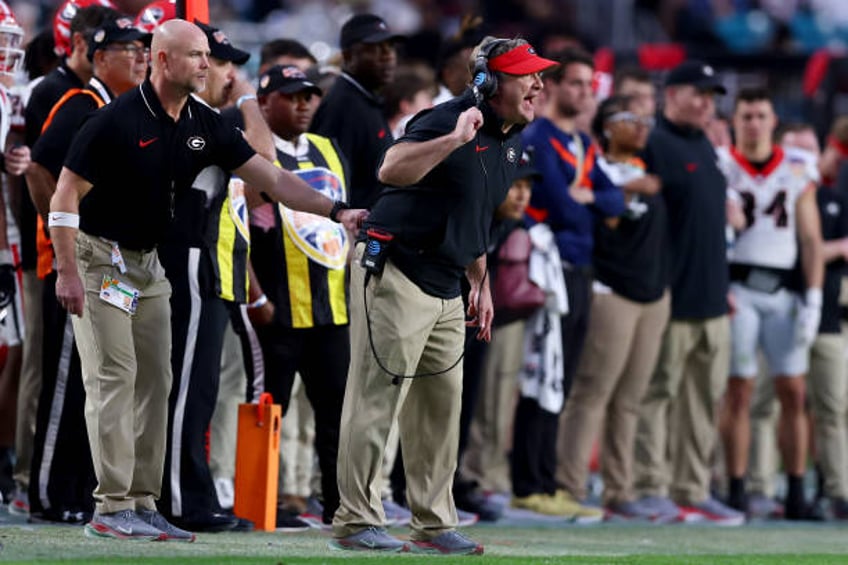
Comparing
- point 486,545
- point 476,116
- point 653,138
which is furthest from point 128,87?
point 653,138

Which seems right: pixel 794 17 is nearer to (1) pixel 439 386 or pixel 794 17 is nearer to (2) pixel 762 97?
Answer: (2) pixel 762 97

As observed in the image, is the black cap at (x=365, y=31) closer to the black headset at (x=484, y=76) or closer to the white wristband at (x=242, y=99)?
the white wristband at (x=242, y=99)

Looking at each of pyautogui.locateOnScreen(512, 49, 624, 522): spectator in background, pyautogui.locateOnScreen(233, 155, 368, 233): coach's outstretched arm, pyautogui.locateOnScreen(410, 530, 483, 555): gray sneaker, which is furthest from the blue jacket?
pyautogui.locateOnScreen(410, 530, 483, 555): gray sneaker

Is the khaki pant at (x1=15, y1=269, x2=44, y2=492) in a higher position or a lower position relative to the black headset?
lower

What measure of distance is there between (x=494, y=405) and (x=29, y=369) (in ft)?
10.4

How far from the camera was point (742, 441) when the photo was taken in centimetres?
1284

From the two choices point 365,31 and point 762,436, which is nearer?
point 365,31

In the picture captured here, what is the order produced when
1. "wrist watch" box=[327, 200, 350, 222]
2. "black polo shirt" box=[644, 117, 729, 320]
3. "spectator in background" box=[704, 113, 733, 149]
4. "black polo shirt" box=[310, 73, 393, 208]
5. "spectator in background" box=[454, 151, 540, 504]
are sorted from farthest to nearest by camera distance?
"spectator in background" box=[704, 113, 733, 149] → "black polo shirt" box=[644, 117, 729, 320] → "spectator in background" box=[454, 151, 540, 504] → "black polo shirt" box=[310, 73, 393, 208] → "wrist watch" box=[327, 200, 350, 222]

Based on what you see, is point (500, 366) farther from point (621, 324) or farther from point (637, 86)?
point (637, 86)

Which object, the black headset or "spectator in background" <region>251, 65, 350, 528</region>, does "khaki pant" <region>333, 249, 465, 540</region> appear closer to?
the black headset

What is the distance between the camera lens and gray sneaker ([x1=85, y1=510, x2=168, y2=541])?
8156mm

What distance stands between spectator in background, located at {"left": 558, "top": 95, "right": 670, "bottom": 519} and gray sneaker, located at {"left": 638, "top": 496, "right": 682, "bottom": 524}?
3cm

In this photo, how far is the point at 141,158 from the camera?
26.8 ft

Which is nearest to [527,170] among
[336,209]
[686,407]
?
[686,407]
